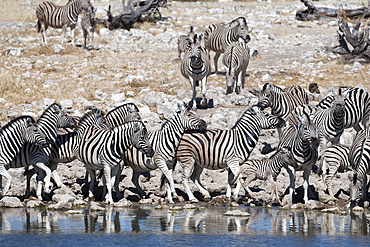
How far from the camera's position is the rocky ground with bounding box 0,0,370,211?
13398mm

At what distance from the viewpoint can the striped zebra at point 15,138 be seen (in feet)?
39.3

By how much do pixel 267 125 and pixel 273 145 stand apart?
1891 mm

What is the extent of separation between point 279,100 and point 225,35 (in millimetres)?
7447

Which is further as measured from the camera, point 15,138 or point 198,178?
point 198,178

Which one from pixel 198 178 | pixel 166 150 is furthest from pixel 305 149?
pixel 166 150

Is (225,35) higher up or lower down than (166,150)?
higher up

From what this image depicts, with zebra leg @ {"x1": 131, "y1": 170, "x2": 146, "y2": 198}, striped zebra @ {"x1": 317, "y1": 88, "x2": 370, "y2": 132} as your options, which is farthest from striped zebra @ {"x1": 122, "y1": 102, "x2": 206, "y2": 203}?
striped zebra @ {"x1": 317, "y1": 88, "x2": 370, "y2": 132}

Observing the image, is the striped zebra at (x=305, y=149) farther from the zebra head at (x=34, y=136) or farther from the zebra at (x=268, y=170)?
the zebra head at (x=34, y=136)

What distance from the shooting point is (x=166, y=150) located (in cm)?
1235

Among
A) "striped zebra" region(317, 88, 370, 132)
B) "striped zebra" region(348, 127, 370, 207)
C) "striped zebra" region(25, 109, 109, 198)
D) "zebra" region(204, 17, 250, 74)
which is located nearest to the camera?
"striped zebra" region(348, 127, 370, 207)

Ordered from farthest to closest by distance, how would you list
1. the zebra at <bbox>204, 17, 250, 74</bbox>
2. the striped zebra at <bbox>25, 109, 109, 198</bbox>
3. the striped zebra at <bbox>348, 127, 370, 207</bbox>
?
1. the zebra at <bbox>204, 17, 250, 74</bbox>
2. the striped zebra at <bbox>25, 109, 109, 198</bbox>
3. the striped zebra at <bbox>348, 127, 370, 207</bbox>

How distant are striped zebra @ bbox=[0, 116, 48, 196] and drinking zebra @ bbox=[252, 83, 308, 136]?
5.13m

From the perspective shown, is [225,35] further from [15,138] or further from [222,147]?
[15,138]

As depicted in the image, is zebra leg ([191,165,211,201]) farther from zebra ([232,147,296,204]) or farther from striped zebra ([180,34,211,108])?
striped zebra ([180,34,211,108])
